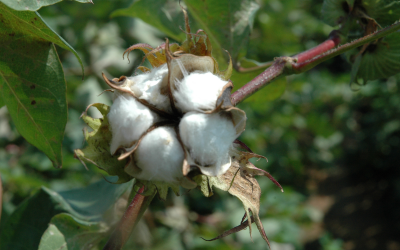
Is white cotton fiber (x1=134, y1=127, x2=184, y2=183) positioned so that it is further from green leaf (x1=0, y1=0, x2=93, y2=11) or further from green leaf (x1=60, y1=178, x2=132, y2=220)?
green leaf (x1=60, y1=178, x2=132, y2=220)

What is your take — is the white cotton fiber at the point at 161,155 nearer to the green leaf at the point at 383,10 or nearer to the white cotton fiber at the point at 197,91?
the white cotton fiber at the point at 197,91

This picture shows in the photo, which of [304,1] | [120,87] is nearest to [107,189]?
[120,87]

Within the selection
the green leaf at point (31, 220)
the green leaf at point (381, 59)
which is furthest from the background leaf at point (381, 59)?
the green leaf at point (31, 220)

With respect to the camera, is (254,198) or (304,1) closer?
(254,198)

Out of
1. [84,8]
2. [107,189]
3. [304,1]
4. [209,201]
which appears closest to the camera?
[107,189]

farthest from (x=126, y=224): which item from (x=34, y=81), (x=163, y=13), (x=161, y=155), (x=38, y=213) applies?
(x=163, y=13)

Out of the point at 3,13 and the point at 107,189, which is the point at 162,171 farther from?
the point at 107,189
